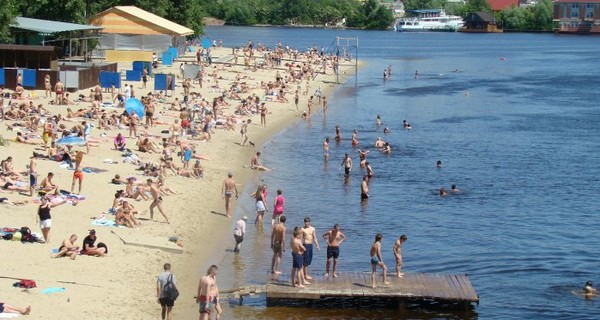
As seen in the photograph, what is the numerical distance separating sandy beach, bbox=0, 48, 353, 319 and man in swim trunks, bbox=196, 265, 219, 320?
5.67 feet

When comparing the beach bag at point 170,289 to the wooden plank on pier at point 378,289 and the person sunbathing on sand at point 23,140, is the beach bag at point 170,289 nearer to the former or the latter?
the wooden plank on pier at point 378,289

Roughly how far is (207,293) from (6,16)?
34.8 metres

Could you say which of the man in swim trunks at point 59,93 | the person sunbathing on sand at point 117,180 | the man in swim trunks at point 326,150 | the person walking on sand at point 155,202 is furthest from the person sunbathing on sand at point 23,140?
the man in swim trunks at point 326,150

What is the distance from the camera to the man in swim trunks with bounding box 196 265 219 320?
61.5 feet

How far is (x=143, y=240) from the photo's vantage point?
25359mm

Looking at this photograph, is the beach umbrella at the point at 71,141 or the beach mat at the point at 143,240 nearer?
the beach mat at the point at 143,240

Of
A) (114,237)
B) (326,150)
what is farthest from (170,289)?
(326,150)

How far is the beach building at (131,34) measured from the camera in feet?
214

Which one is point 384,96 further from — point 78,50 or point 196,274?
point 196,274

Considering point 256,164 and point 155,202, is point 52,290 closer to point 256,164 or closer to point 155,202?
point 155,202

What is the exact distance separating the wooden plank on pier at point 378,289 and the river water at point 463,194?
39 cm

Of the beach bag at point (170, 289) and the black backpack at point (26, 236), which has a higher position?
the black backpack at point (26, 236)

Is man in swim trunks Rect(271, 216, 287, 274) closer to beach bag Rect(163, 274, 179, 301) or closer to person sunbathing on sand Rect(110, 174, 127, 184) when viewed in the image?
beach bag Rect(163, 274, 179, 301)

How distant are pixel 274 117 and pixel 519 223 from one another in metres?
24.4
